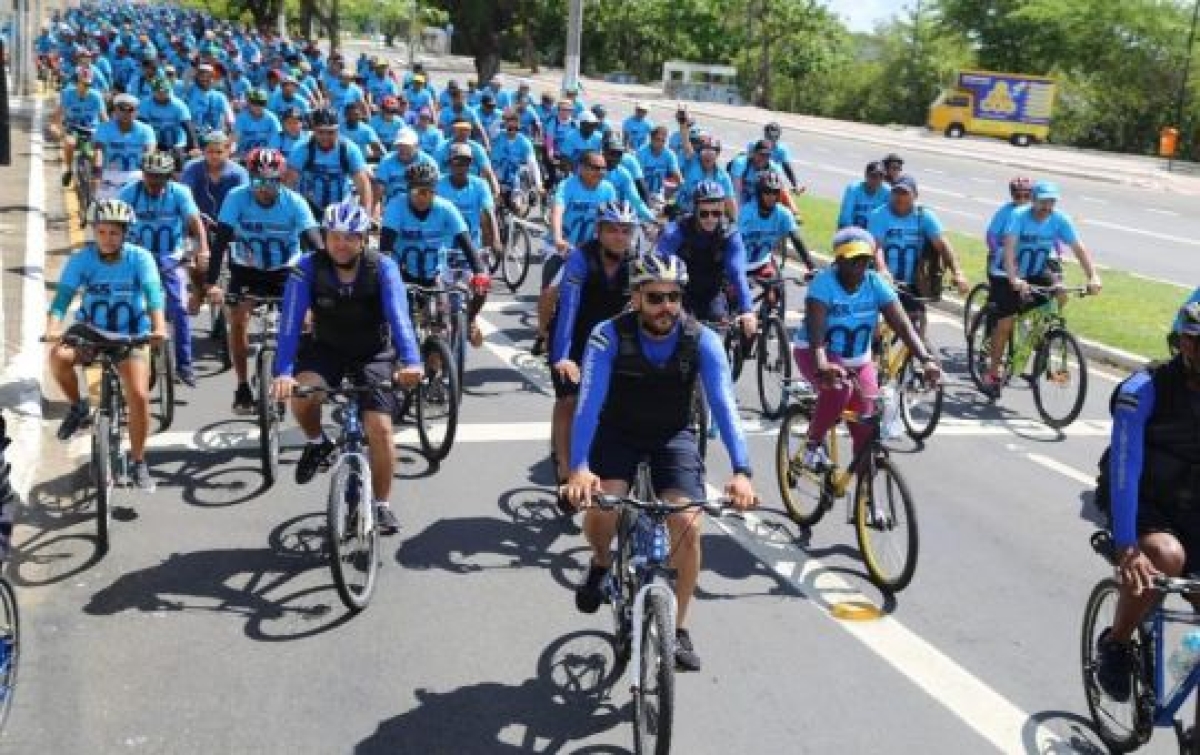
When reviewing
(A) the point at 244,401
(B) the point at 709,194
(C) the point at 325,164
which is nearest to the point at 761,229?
(B) the point at 709,194

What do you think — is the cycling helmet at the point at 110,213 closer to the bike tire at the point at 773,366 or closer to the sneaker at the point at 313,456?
the sneaker at the point at 313,456

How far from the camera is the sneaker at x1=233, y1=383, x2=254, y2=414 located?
33.3 feet

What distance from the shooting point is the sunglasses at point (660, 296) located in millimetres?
5551

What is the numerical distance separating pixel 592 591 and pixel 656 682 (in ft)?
3.69

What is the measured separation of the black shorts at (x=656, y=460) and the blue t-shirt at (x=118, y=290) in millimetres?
3598

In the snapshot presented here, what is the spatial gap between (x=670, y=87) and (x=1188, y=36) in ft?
92.2

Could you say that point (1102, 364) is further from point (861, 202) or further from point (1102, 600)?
point (1102, 600)

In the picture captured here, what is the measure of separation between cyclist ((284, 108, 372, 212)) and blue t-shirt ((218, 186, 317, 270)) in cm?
312

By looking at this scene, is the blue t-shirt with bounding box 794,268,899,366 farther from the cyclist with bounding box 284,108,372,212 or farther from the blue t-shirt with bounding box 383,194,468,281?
the cyclist with bounding box 284,108,372,212

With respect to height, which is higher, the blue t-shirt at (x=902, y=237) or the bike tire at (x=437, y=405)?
the blue t-shirt at (x=902, y=237)

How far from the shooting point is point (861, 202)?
13.3 m

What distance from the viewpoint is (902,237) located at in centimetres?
1150

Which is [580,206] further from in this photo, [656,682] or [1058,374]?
[656,682]

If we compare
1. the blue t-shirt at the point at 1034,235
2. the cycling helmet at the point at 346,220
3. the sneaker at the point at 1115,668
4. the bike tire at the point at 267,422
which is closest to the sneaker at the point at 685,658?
the sneaker at the point at 1115,668
